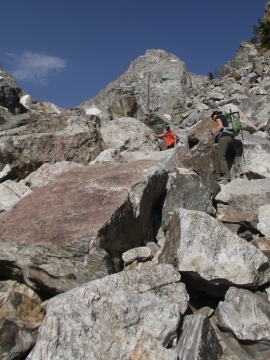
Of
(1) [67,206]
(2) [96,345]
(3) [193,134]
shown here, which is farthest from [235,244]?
(3) [193,134]

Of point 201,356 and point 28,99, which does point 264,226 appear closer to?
point 201,356

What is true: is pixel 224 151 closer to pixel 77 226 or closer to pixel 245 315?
pixel 77 226

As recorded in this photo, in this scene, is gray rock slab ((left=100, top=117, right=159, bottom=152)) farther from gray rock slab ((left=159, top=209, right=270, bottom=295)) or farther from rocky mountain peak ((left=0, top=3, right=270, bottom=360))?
gray rock slab ((left=159, top=209, right=270, bottom=295))

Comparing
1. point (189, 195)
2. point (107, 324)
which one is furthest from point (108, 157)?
point (107, 324)

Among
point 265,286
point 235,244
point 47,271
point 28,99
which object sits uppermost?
point 28,99

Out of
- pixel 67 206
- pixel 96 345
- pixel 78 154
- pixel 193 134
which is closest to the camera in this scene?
pixel 96 345

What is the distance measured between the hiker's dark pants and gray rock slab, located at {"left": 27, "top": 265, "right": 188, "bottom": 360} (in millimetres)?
5632

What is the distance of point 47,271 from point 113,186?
7.00 feet

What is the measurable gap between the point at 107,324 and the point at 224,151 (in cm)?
671

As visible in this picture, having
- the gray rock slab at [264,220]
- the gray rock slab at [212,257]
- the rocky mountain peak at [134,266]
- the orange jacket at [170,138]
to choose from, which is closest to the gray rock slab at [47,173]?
the rocky mountain peak at [134,266]

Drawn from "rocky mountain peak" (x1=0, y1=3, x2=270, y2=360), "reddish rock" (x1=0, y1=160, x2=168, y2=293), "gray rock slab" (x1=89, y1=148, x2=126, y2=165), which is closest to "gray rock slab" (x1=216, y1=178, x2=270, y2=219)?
"rocky mountain peak" (x1=0, y1=3, x2=270, y2=360)

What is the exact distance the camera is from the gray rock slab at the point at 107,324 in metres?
3.44

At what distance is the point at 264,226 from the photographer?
5992 millimetres

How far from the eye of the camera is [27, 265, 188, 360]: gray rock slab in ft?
11.3
